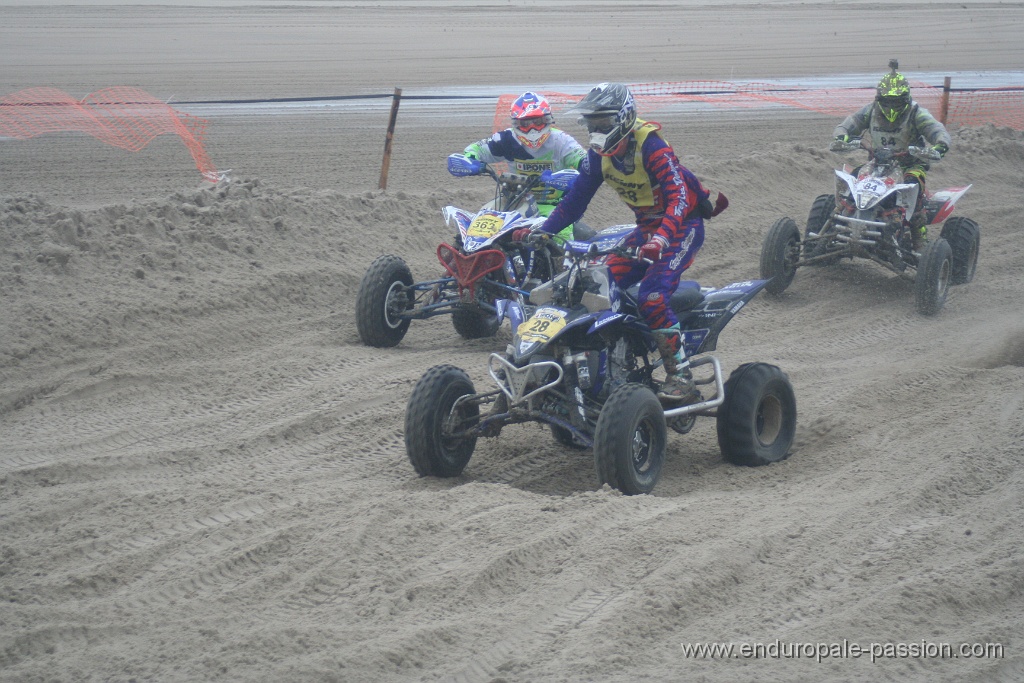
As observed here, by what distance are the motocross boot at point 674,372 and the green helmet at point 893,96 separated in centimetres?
583

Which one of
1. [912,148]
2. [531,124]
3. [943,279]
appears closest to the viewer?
[531,124]

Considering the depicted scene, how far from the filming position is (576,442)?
6.51m

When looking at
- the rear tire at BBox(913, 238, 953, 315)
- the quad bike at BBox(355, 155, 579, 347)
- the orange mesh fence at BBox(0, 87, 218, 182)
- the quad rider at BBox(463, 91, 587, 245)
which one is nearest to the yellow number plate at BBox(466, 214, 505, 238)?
the quad bike at BBox(355, 155, 579, 347)

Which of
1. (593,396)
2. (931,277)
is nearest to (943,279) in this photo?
(931,277)

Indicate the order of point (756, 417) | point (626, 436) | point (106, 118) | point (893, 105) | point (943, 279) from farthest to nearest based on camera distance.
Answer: point (106, 118), point (893, 105), point (943, 279), point (756, 417), point (626, 436)

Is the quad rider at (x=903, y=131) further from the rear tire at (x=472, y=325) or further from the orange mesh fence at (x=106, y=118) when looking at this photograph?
the orange mesh fence at (x=106, y=118)

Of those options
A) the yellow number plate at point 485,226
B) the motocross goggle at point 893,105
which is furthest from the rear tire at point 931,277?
the yellow number plate at point 485,226

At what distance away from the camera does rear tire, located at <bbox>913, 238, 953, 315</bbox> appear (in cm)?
961

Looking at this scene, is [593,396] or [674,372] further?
[674,372]

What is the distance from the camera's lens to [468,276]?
826 cm

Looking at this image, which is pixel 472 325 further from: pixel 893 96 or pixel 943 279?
pixel 893 96

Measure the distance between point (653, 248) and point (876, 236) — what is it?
17.0 ft

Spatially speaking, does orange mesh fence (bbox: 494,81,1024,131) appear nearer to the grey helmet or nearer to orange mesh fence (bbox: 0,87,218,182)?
orange mesh fence (bbox: 0,87,218,182)

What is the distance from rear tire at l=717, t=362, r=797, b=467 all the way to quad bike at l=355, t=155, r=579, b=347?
245cm
